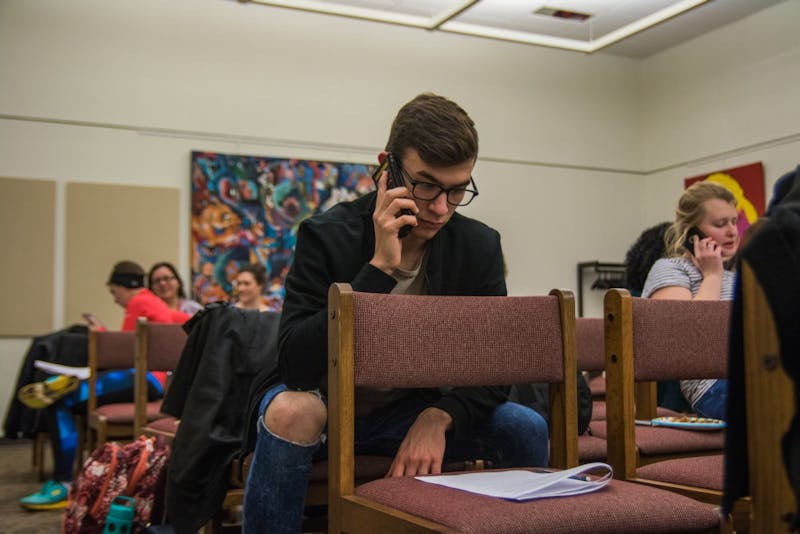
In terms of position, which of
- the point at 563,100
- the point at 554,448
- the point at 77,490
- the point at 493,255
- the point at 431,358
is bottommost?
the point at 77,490

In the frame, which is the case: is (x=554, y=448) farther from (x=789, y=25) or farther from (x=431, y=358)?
(x=789, y=25)

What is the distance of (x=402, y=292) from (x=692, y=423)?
3.12 ft

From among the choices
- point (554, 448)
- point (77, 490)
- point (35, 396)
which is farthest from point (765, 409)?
point (35, 396)

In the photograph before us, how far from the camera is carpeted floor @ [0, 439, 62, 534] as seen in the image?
3457 mm

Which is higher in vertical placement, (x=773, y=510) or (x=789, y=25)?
(x=789, y=25)

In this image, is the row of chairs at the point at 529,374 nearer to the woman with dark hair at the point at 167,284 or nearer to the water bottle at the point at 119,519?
the water bottle at the point at 119,519

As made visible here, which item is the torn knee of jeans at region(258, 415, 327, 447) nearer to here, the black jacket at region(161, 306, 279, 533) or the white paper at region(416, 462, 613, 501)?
the white paper at region(416, 462, 613, 501)

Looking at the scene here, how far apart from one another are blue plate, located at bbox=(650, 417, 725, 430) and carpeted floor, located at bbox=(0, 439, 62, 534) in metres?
2.30

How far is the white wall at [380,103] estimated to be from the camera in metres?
6.74

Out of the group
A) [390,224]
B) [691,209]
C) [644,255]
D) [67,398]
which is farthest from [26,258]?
[390,224]

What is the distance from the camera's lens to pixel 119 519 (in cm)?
285

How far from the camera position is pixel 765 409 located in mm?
815

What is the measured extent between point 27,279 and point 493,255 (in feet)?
18.0

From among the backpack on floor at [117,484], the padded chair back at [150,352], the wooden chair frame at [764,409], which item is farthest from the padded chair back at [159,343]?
the wooden chair frame at [764,409]
